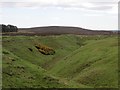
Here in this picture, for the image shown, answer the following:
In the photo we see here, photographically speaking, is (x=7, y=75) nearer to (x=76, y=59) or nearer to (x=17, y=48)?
(x=76, y=59)

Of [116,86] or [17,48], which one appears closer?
[116,86]

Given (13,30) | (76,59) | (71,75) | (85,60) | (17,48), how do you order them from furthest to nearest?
(13,30)
(17,48)
(76,59)
(85,60)
(71,75)

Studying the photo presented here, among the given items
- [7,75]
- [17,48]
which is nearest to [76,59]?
[17,48]

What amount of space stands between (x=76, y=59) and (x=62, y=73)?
22.5ft

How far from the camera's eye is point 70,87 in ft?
113

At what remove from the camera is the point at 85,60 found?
5572 centimetres

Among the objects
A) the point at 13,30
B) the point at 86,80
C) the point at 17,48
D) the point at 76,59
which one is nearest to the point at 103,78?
the point at 86,80

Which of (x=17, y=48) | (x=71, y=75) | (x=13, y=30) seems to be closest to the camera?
(x=71, y=75)

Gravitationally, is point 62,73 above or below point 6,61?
below

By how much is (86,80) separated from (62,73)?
11.3 metres

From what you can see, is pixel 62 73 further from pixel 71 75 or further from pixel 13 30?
pixel 13 30

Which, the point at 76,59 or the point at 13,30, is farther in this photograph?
the point at 13,30

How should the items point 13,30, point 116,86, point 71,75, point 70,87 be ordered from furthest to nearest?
point 13,30
point 71,75
point 116,86
point 70,87

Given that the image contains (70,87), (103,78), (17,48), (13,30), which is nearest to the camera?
(70,87)
